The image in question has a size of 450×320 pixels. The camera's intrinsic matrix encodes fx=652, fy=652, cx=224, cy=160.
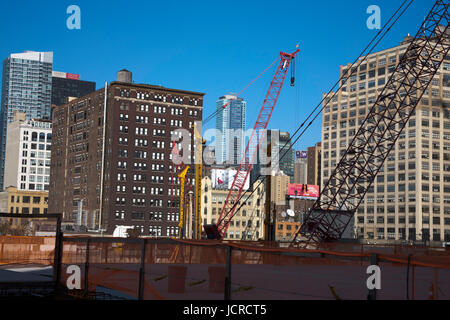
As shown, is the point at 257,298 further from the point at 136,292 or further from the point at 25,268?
the point at 25,268

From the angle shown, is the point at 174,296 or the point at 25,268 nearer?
the point at 174,296

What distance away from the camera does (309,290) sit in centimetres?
2139

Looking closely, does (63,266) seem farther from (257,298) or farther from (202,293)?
(257,298)

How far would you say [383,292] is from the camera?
1162 inches

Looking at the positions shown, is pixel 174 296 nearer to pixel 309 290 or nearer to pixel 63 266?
pixel 309 290

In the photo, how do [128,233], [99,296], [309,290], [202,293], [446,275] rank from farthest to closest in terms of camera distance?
1. [128,233]
2. [446,275]
3. [99,296]
4. [309,290]
5. [202,293]

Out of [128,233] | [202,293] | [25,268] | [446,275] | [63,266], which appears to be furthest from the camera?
[128,233]

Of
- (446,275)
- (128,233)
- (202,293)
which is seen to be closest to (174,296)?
(202,293)

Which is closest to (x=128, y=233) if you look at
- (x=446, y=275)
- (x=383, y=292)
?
(x=446, y=275)

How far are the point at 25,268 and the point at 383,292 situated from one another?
20.3 meters
